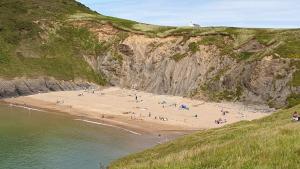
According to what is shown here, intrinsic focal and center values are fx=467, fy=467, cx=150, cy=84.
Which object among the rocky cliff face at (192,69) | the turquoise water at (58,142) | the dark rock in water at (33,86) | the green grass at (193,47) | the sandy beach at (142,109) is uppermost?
the green grass at (193,47)

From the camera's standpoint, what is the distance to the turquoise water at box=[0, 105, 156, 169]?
53875 millimetres

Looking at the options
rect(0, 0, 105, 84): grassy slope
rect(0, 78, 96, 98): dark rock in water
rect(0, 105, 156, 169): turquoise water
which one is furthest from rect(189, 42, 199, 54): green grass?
rect(0, 105, 156, 169): turquoise water

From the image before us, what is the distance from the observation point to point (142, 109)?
91625 mm

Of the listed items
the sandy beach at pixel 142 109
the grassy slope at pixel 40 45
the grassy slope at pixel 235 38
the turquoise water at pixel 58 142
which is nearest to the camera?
the turquoise water at pixel 58 142

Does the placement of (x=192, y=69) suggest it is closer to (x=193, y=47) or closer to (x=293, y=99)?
(x=193, y=47)

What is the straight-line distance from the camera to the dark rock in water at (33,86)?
106438mm

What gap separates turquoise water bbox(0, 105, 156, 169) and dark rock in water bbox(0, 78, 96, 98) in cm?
1942

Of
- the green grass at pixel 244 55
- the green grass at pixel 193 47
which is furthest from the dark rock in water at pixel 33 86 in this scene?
the green grass at pixel 244 55

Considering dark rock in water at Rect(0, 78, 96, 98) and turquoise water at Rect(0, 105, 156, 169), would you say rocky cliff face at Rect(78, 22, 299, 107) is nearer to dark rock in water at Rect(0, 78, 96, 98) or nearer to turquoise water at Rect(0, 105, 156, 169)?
dark rock in water at Rect(0, 78, 96, 98)

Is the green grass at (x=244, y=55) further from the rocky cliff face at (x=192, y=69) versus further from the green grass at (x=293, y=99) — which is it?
the green grass at (x=293, y=99)

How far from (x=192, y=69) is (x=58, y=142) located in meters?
53.6

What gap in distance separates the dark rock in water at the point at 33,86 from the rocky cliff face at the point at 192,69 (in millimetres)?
11245

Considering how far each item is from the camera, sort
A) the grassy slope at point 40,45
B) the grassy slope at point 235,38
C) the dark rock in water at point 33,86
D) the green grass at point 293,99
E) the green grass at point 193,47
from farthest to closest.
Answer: the grassy slope at point 40,45 < the green grass at point 193,47 < the dark rock in water at point 33,86 < the grassy slope at point 235,38 < the green grass at point 293,99

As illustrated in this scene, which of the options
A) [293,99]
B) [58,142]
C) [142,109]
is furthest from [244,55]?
[58,142]
